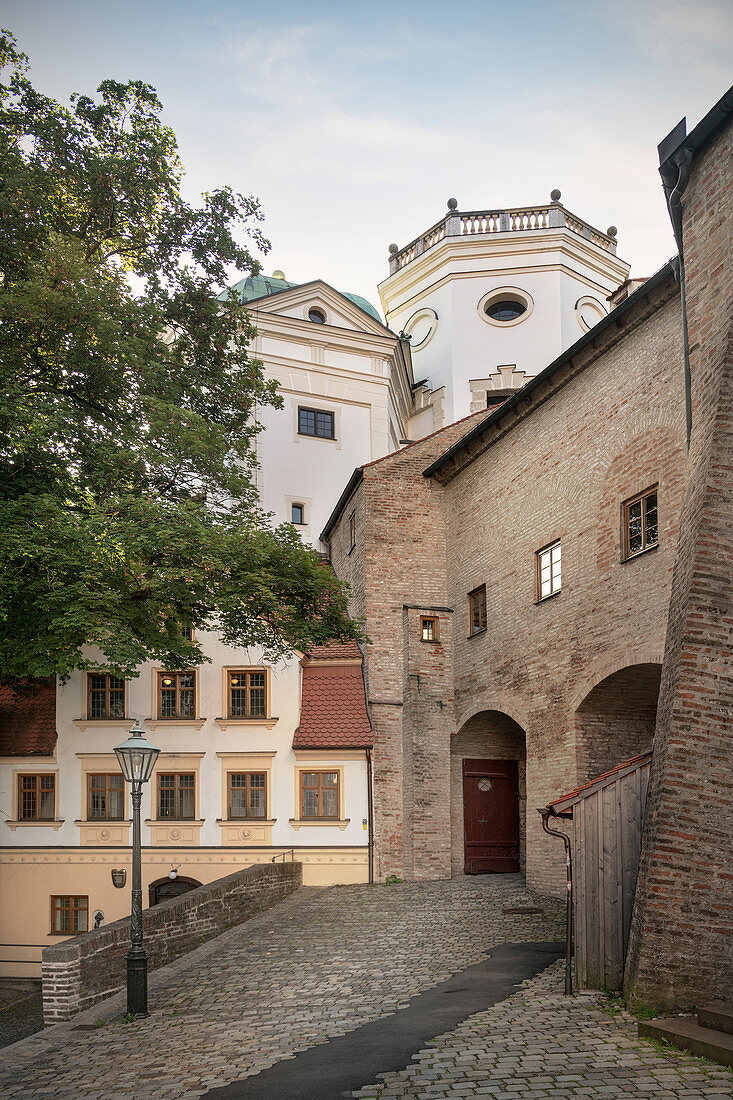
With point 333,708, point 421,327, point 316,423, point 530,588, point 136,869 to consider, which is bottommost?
point 136,869

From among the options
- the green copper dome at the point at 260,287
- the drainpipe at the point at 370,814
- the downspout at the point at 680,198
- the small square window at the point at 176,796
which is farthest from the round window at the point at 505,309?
the downspout at the point at 680,198

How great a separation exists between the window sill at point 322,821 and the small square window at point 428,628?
15.0 ft

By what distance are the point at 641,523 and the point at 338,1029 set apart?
29.1 ft

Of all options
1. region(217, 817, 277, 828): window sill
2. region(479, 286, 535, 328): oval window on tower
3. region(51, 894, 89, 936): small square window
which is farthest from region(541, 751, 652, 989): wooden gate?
region(479, 286, 535, 328): oval window on tower

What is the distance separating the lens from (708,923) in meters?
8.86

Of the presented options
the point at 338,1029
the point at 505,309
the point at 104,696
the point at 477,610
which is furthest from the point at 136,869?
the point at 505,309

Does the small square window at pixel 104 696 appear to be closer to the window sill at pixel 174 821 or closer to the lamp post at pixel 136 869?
the window sill at pixel 174 821

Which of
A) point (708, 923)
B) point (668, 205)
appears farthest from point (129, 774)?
point (668, 205)

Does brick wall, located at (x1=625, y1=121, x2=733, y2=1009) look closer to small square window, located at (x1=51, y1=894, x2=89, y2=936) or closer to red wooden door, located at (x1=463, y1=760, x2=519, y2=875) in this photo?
red wooden door, located at (x1=463, y1=760, x2=519, y2=875)

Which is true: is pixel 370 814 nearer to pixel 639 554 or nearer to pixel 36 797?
pixel 36 797

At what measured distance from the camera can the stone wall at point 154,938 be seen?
37.8ft

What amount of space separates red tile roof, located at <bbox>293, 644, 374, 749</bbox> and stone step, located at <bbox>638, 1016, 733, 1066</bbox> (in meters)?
13.9

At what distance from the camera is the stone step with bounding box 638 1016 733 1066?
7633 mm

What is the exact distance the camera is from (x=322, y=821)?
71.8ft
